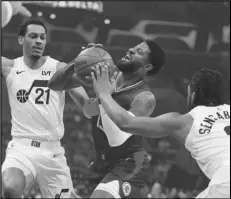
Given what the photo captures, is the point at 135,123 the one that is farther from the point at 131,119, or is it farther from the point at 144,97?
the point at 144,97

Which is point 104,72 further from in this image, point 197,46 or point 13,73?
point 197,46

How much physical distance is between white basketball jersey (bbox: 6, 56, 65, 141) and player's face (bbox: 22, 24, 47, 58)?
212mm

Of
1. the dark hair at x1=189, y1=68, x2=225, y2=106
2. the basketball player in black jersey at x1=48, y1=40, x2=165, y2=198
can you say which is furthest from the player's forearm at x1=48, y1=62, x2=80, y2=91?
the dark hair at x1=189, y1=68, x2=225, y2=106

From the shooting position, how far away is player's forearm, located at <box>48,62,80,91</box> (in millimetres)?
5910

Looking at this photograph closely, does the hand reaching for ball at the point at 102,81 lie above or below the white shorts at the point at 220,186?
above

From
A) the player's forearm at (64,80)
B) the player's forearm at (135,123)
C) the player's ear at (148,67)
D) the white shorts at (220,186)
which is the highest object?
the player's ear at (148,67)

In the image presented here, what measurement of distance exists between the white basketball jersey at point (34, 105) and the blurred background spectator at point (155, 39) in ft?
24.8

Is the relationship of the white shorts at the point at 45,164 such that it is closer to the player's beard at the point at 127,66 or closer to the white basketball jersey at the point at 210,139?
the player's beard at the point at 127,66

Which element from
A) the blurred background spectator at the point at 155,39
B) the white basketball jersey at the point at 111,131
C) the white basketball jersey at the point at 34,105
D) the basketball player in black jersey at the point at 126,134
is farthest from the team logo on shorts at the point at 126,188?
the blurred background spectator at the point at 155,39

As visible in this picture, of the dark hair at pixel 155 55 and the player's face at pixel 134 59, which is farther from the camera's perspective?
the dark hair at pixel 155 55

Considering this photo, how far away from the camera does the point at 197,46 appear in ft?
48.5

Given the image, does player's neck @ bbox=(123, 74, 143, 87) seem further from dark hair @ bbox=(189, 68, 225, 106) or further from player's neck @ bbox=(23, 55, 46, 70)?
dark hair @ bbox=(189, 68, 225, 106)

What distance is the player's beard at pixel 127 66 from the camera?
5598 millimetres

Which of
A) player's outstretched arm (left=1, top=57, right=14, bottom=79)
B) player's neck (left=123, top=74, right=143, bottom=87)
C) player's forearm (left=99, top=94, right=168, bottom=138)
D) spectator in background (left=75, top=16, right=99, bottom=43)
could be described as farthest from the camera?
spectator in background (left=75, top=16, right=99, bottom=43)
